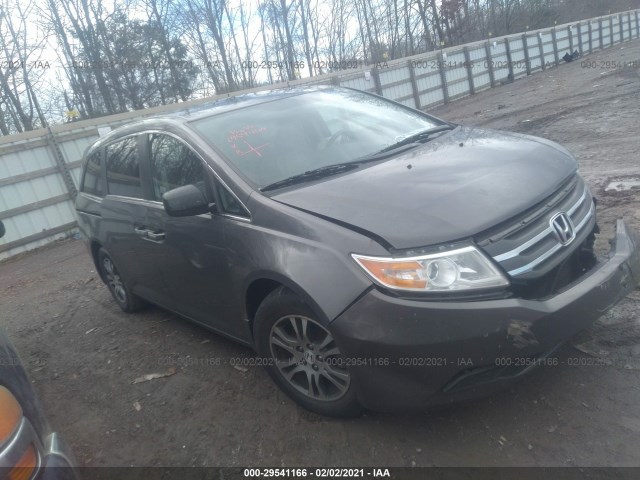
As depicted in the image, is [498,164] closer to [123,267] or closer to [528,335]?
[528,335]

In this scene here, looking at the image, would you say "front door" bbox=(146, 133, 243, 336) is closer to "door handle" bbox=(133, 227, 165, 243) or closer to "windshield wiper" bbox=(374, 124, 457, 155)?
"door handle" bbox=(133, 227, 165, 243)

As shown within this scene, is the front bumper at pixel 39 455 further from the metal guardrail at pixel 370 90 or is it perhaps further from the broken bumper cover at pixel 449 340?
the metal guardrail at pixel 370 90

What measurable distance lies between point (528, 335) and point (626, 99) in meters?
11.1

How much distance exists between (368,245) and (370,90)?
16.3 meters

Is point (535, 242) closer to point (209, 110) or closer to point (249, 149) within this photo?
point (249, 149)

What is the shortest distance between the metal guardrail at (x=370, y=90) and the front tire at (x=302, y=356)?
8.71m

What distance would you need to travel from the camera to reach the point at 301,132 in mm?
3469

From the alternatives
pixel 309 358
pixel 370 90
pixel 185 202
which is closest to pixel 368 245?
pixel 309 358

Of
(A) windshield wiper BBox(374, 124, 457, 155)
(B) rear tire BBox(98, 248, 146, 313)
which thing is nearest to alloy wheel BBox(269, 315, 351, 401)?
(A) windshield wiper BBox(374, 124, 457, 155)

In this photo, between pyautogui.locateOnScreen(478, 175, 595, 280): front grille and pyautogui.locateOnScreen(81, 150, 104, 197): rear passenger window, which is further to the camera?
pyautogui.locateOnScreen(81, 150, 104, 197): rear passenger window

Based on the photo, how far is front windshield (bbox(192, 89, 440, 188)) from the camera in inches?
124

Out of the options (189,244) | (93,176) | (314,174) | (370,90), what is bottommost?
(370,90)

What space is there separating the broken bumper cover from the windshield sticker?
4.49ft

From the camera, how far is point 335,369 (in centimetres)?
260
